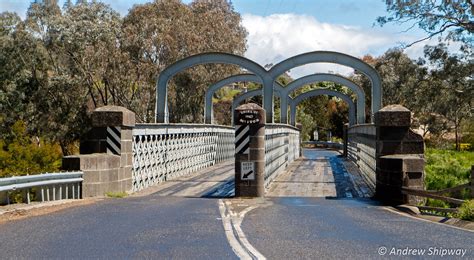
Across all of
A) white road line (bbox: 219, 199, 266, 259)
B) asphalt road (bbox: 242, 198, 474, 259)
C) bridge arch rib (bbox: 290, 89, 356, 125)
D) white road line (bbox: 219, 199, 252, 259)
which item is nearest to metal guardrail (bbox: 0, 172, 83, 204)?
white road line (bbox: 219, 199, 266, 259)

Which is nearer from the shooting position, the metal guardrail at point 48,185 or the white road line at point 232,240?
the white road line at point 232,240

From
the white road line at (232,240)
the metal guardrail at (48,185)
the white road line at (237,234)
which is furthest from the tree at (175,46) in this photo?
the white road line at (232,240)

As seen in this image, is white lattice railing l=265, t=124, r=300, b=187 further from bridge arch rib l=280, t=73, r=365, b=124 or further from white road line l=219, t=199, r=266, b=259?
bridge arch rib l=280, t=73, r=365, b=124

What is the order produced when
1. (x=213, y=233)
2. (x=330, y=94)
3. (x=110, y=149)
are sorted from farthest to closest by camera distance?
(x=330, y=94) < (x=110, y=149) < (x=213, y=233)

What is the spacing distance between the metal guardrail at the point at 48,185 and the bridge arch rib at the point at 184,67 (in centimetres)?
1061

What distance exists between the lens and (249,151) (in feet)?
A: 50.7

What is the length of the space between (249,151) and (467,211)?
6.00m

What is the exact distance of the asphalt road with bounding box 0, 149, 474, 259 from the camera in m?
7.53

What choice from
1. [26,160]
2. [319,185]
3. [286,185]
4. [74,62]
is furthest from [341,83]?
[74,62]

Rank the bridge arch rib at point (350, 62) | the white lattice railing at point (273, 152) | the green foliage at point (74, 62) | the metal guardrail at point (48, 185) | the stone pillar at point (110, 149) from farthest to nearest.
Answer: the green foliage at point (74, 62)
the bridge arch rib at point (350, 62)
the white lattice railing at point (273, 152)
the stone pillar at point (110, 149)
the metal guardrail at point (48, 185)

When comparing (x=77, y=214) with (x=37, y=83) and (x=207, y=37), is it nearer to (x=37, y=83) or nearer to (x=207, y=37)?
(x=37, y=83)

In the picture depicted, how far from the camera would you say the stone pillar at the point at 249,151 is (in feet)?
50.2

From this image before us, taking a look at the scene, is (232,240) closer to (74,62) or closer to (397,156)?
(397,156)

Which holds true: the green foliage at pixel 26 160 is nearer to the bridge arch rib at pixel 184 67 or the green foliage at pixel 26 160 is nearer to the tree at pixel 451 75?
the bridge arch rib at pixel 184 67
